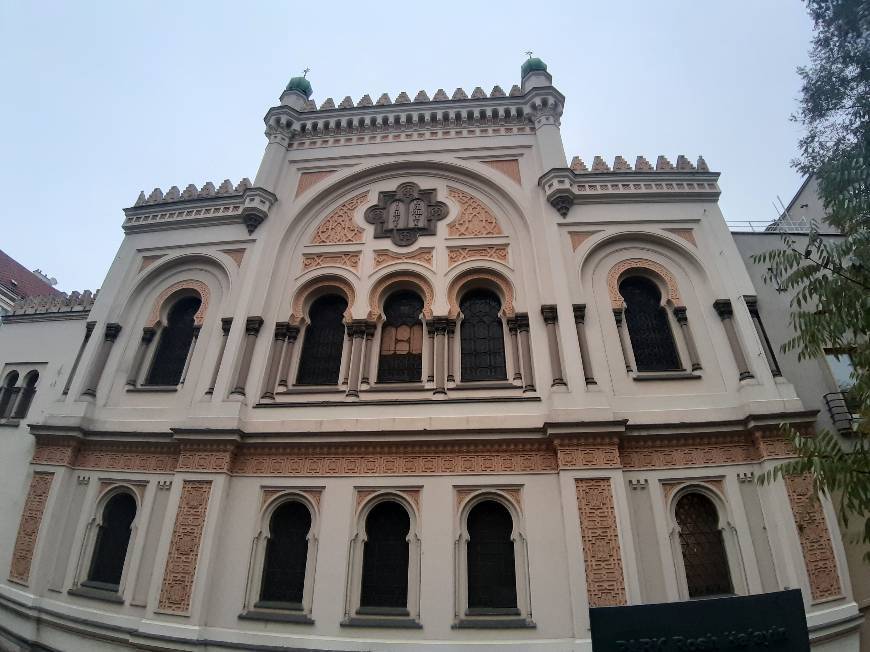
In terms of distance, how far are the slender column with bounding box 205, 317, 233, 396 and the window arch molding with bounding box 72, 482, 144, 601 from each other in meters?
2.18

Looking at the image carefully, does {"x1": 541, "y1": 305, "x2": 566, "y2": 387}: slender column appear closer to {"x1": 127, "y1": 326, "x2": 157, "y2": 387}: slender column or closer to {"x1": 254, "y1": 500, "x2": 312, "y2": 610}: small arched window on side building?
{"x1": 254, "y1": 500, "x2": 312, "y2": 610}: small arched window on side building

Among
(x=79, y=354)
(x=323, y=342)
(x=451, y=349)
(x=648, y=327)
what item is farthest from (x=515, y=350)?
(x=79, y=354)

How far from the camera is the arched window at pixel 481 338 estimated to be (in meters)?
9.14

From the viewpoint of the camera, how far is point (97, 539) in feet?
29.0

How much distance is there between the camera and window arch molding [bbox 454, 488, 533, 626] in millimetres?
7184

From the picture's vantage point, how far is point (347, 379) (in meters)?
9.19

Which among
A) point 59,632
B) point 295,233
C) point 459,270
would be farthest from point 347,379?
point 59,632

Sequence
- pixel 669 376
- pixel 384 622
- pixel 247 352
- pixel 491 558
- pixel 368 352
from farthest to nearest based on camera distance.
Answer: pixel 247 352
pixel 368 352
pixel 669 376
pixel 491 558
pixel 384 622

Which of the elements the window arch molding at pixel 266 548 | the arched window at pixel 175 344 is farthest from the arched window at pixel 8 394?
the window arch molding at pixel 266 548

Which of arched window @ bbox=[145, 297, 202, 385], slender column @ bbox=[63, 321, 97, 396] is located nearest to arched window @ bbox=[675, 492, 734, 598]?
arched window @ bbox=[145, 297, 202, 385]

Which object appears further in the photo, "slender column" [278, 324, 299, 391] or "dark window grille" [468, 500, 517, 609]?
"slender column" [278, 324, 299, 391]

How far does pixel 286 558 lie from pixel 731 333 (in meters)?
8.92

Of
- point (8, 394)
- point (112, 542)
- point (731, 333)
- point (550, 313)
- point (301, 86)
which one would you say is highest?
point (301, 86)

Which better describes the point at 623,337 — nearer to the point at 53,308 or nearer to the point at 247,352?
the point at 247,352
